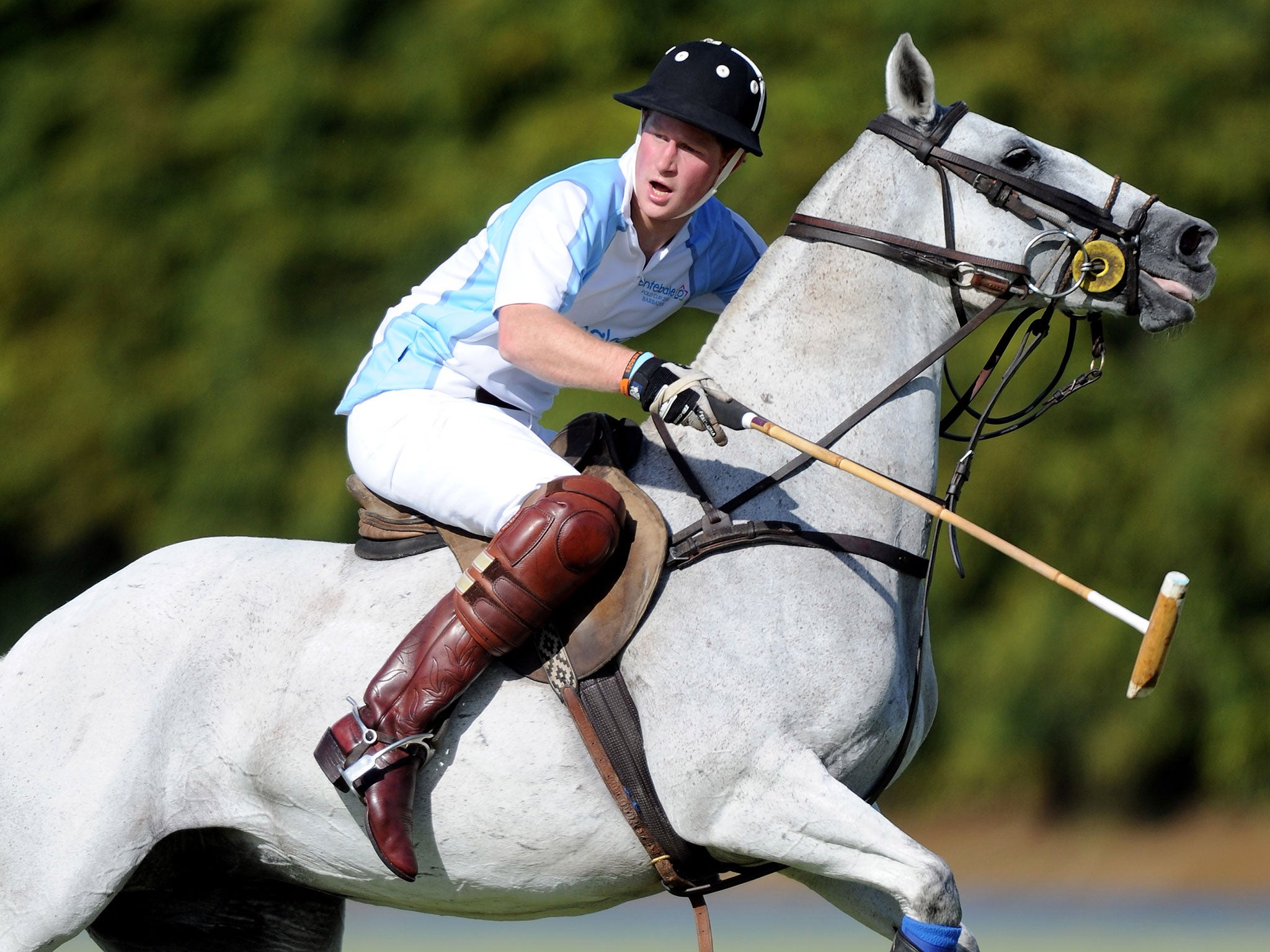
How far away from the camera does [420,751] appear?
9.59 ft

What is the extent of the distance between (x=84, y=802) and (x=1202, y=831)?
17.1 feet

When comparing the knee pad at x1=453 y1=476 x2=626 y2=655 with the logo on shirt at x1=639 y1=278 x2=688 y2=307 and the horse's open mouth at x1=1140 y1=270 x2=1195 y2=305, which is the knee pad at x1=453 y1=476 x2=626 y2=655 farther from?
the horse's open mouth at x1=1140 y1=270 x2=1195 y2=305

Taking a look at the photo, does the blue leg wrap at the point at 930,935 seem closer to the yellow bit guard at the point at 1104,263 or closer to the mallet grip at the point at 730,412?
the mallet grip at the point at 730,412

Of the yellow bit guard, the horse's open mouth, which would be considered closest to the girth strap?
the yellow bit guard

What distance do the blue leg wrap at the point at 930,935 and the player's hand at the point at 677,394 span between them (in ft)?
3.31

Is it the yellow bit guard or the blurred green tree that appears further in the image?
the blurred green tree

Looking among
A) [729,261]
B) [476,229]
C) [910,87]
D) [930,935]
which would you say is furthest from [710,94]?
[476,229]

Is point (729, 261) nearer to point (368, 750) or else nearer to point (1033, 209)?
point (1033, 209)

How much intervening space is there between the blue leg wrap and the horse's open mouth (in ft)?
4.74

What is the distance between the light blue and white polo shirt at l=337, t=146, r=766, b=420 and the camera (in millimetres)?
2959

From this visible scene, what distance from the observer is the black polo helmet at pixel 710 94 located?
299 centimetres

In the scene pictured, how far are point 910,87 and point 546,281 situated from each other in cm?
94

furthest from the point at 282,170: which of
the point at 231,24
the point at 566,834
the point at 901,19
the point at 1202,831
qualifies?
the point at 1202,831

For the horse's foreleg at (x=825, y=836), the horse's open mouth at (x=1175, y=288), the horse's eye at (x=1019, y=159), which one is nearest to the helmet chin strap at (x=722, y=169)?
the horse's eye at (x=1019, y=159)
